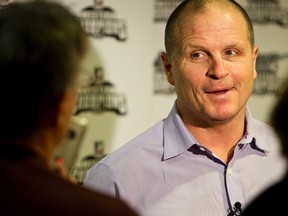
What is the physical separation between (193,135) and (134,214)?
0.82m

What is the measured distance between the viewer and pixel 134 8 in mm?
2203

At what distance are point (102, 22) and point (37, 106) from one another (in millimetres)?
1393

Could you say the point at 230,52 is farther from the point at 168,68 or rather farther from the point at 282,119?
the point at 282,119

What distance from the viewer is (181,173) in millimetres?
1554

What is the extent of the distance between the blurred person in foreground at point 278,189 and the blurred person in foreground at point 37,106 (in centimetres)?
20

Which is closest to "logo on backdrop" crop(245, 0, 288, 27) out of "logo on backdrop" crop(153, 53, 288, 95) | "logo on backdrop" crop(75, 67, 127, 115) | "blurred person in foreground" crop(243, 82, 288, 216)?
"logo on backdrop" crop(153, 53, 288, 95)

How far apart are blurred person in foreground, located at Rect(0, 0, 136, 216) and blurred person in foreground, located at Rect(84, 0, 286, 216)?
70cm

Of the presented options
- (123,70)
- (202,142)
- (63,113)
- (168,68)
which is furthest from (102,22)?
(63,113)

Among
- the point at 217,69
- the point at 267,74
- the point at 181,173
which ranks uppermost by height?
the point at 217,69

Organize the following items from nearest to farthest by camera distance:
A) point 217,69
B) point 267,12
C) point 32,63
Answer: point 32,63 → point 217,69 → point 267,12

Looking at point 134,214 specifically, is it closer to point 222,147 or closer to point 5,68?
point 5,68

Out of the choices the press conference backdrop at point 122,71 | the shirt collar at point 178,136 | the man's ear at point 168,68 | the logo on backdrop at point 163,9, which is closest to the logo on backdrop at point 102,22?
the press conference backdrop at point 122,71

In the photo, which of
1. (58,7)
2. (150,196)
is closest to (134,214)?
(58,7)

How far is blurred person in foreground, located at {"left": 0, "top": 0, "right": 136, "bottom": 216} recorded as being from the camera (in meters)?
0.77
